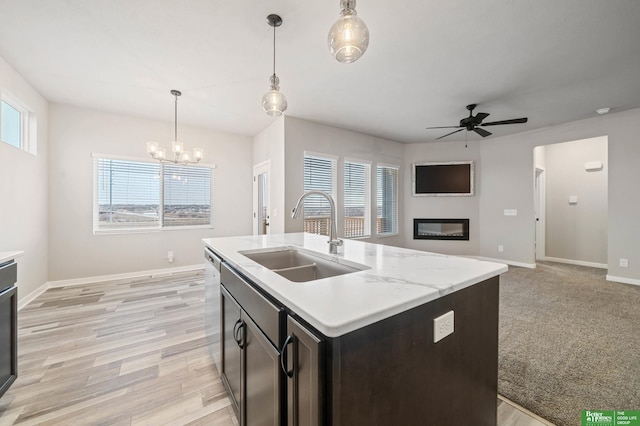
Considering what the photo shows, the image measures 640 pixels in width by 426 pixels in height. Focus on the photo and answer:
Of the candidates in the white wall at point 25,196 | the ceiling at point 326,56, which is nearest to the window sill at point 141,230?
the white wall at point 25,196

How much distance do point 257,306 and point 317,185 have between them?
374 centimetres

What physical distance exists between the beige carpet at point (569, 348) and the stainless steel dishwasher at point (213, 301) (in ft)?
6.38

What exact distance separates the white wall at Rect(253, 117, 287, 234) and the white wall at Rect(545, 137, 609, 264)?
6.03 meters

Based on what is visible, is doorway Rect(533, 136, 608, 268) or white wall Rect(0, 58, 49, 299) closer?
white wall Rect(0, 58, 49, 299)

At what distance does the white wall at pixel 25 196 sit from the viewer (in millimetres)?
2789

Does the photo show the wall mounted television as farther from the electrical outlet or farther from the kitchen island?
the electrical outlet

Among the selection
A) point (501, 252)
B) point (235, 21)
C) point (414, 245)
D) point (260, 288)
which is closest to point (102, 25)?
point (235, 21)

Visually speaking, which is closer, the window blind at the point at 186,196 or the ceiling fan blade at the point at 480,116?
the ceiling fan blade at the point at 480,116

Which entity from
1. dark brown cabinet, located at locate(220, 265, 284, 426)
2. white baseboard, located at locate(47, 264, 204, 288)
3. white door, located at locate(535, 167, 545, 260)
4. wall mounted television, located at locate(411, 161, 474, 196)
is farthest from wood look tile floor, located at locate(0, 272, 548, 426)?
white door, located at locate(535, 167, 545, 260)

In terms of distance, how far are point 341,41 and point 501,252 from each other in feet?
19.2

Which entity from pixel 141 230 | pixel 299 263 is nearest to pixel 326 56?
pixel 299 263

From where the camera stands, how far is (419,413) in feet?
2.99

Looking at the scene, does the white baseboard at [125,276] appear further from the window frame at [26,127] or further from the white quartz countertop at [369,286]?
the white quartz countertop at [369,286]

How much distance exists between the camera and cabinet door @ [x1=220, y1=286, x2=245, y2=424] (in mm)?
1310
